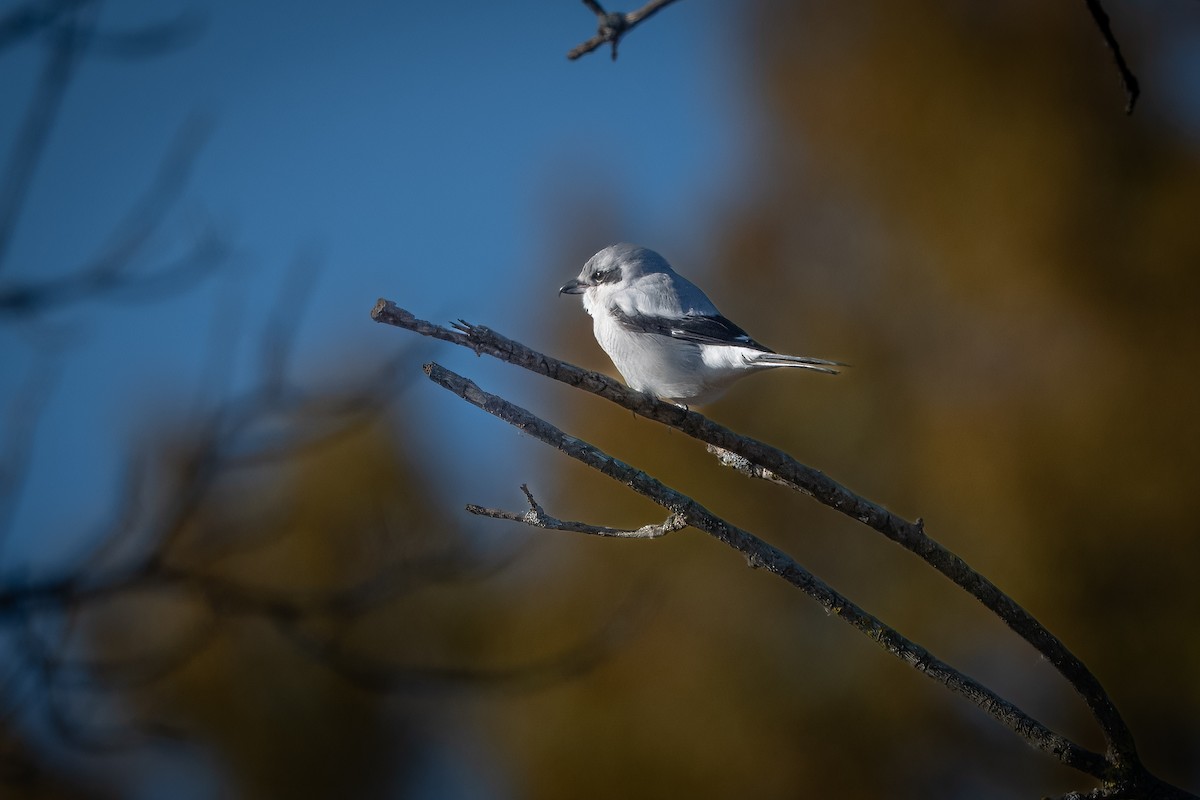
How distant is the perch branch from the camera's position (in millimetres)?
2135

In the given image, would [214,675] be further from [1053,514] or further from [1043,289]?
[1043,289]

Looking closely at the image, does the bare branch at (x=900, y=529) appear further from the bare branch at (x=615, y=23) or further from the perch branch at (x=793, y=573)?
the bare branch at (x=615, y=23)

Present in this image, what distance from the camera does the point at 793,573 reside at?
7.18ft

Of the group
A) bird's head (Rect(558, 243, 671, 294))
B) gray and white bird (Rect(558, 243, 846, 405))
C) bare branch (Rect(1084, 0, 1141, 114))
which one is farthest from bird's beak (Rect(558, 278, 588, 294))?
bare branch (Rect(1084, 0, 1141, 114))

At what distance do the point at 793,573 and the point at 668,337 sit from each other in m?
1.68

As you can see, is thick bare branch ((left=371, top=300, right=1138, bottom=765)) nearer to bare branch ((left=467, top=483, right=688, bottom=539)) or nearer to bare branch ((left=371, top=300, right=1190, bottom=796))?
bare branch ((left=371, top=300, right=1190, bottom=796))

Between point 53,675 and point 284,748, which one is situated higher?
point 53,675

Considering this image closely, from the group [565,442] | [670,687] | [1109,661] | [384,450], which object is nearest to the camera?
[565,442]

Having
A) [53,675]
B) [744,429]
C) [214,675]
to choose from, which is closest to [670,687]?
[744,429]

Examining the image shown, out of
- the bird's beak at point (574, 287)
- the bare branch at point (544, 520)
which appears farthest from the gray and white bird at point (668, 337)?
the bare branch at point (544, 520)

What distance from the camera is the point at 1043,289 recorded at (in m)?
10.5

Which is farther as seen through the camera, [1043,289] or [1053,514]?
[1043,289]

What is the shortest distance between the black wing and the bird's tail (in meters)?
0.13

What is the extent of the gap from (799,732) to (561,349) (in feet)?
18.9
